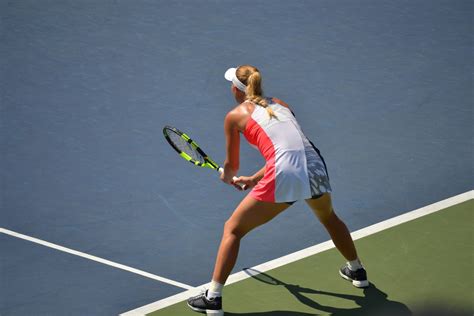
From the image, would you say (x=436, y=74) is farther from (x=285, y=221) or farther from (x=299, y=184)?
(x=299, y=184)

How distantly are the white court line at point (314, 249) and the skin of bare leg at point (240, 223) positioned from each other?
0.58 metres

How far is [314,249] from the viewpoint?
792cm

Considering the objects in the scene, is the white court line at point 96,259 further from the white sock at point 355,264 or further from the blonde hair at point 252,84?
the blonde hair at point 252,84

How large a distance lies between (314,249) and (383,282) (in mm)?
785

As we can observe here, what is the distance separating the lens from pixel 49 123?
10.1m

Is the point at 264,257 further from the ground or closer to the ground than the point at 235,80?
closer to the ground

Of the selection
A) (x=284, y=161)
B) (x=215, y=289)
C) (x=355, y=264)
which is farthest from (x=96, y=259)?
(x=355, y=264)

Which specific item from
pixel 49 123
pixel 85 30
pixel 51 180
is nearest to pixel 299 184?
pixel 51 180

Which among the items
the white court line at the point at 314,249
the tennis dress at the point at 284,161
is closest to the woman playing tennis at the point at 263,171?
the tennis dress at the point at 284,161

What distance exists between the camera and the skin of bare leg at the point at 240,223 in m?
6.64

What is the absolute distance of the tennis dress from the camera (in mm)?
6555

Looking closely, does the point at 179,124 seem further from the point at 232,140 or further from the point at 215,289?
the point at 215,289

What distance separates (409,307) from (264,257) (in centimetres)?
140

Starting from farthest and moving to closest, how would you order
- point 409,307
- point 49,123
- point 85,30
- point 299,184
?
1. point 85,30
2. point 49,123
3. point 409,307
4. point 299,184
